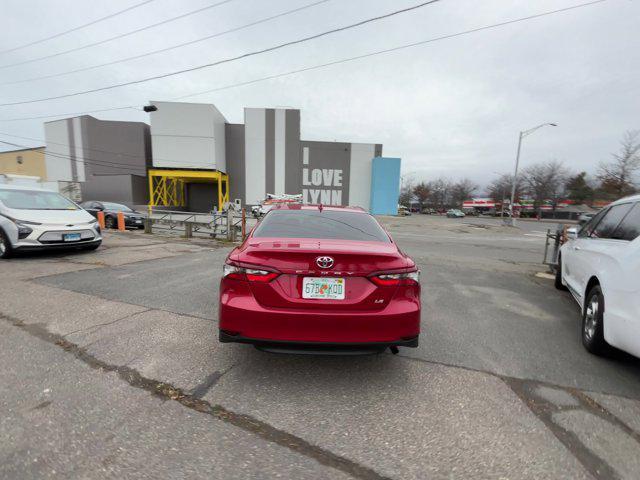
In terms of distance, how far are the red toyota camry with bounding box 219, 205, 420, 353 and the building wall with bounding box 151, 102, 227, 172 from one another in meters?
34.2

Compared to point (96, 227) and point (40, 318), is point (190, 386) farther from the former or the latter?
point (96, 227)

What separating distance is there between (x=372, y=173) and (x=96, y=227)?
115 feet

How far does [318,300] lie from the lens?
252 cm

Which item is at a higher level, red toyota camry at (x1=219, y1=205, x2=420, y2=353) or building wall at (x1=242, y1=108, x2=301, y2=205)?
building wall at (x1=242, y1=108, x2=301, y2=205)

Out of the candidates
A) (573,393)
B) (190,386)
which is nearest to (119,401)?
(190,386)

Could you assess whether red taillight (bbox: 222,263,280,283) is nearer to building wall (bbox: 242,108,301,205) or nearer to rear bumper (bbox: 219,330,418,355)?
rear bumper (bbox: 219,330,418,355)

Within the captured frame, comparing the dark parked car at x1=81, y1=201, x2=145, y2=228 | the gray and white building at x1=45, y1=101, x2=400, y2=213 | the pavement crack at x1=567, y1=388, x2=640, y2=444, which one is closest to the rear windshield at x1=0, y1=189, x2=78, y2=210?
the dark parked car at x1=81, y1=201, x2=145, y2=228

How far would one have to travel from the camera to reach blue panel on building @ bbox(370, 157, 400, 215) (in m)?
39.2

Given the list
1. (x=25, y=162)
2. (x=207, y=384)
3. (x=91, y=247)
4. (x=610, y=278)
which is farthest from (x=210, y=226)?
(x=25, y=162)

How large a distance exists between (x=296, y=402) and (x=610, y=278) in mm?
3192

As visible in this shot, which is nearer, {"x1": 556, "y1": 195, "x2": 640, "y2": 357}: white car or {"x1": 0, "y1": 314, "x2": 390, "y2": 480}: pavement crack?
{"x1": 0, "y1": 314, "x2": 390, "y2": 480}: pavement crack

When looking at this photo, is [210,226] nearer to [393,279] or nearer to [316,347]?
[316,347]

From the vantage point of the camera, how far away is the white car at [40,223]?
271 inches

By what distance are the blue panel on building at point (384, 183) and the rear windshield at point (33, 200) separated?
3384 cm
